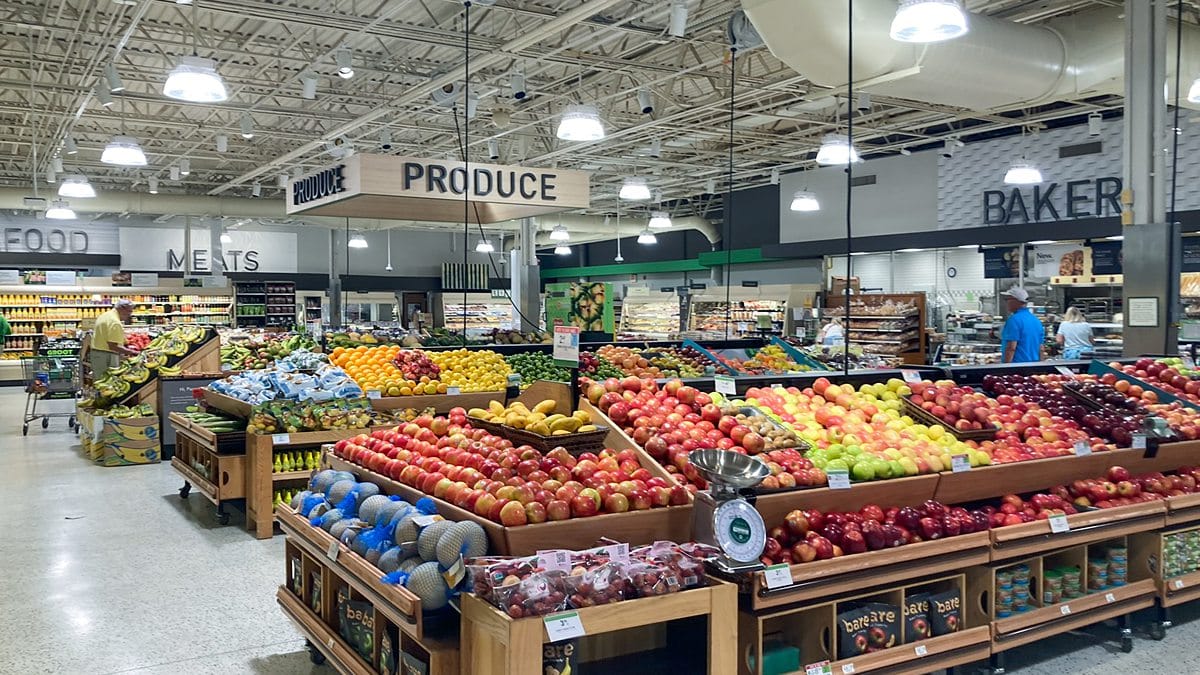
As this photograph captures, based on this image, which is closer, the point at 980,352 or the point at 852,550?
the point at 852,550

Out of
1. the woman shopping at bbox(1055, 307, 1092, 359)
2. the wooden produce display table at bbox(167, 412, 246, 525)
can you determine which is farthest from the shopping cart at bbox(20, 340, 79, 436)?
the woman shopping at bbox(1055, 307, 1092, 359)

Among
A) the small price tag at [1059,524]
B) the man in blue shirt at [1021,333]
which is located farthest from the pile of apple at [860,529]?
the man in blue shirt at [1021,333]

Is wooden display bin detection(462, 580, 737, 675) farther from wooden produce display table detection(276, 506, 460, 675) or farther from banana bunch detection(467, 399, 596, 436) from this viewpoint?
banana bunch detection(467, 399, 596, 436)

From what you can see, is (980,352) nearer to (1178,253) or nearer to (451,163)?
(1178,253)

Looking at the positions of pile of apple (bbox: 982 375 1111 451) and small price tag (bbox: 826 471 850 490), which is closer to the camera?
small price tag (bbox: 826 471 850 490)

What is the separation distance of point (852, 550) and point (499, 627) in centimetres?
146

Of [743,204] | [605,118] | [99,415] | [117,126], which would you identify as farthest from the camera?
[743,204]

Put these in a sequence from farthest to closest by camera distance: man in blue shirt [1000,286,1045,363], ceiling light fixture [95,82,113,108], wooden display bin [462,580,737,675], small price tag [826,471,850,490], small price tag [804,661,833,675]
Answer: ceiling light fixture [95,82,113,108]
man in blue shirt [1000,286,1045,363]
small price tag [826,471,850,490]
small price tag [804,661,833,675]
wooden display bin [462,580,737,675]

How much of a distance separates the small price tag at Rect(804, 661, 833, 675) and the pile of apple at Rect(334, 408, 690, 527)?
706 mm

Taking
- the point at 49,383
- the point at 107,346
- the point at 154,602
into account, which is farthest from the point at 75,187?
the point at 154,602

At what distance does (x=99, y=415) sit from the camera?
30.1 feet

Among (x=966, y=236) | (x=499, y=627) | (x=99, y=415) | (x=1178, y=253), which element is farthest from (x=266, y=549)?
(x=966, y=236)

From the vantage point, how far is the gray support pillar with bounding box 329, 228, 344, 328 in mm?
21703

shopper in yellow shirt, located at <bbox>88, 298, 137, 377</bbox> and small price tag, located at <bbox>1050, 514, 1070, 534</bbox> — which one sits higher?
shopper in yellow shirt, located at <bbox>88, 298, 137, 377</bbox>
